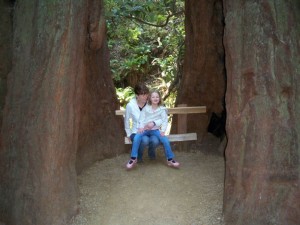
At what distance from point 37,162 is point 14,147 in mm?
364

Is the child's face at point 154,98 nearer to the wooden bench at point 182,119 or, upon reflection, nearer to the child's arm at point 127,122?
the child's arm at point 127,122

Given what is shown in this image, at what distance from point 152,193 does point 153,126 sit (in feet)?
3.37

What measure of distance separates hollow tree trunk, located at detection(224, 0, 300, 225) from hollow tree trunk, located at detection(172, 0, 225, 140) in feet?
8.34

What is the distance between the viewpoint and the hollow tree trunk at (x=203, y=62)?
6.69 m

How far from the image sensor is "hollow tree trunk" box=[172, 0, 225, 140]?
6691 mm

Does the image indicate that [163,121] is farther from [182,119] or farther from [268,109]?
[268,109]

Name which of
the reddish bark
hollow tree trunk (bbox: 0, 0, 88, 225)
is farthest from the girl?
hollow tree trunk (bbox: 0, 0, 88, 225)

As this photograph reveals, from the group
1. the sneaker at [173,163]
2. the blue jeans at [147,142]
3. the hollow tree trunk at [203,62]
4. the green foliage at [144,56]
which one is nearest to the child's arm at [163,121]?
the blue jeans at [147,142]

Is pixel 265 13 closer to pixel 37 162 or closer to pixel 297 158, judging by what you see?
pixel 297 158

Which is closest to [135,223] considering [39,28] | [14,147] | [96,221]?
[96,221]

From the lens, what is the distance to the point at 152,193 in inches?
200

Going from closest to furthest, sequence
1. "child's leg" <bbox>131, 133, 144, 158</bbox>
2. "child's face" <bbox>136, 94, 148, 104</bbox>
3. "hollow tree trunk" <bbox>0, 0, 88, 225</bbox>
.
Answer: "hollow tree trunk" <bbox>0, 0, 88, 225</bbox>
"child's leg" <bbox>131, 133, 144, 158</bbox>
"child's face" <bbox>136, 94, 148, 104</bbox>

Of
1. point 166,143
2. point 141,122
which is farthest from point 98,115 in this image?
point 166,143

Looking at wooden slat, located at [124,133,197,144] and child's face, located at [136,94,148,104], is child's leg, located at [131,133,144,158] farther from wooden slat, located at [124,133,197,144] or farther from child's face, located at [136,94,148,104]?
wooden slat, located at [124,133,197,144]
